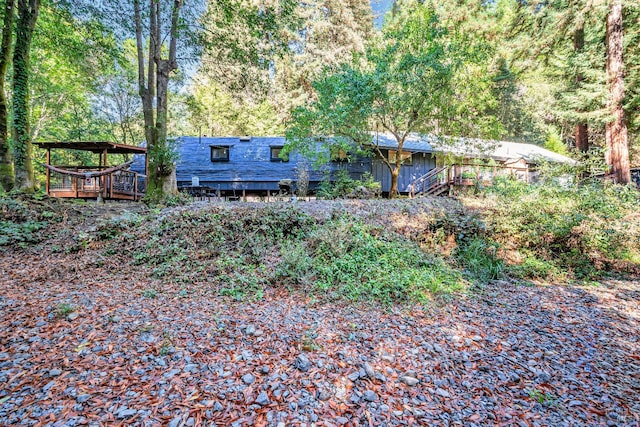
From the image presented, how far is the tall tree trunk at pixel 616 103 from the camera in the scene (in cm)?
1175

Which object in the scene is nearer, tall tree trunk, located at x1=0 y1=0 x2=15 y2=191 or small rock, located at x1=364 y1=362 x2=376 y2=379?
small rock, located at x1=364 y1=362 x2=376 y2=379

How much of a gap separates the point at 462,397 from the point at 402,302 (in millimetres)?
1553

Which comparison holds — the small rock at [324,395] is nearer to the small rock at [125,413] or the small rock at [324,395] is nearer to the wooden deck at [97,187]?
the small rock at [125,413]

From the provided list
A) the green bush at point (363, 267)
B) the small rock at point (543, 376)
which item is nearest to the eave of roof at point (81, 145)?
the green bush at point (363, 267)

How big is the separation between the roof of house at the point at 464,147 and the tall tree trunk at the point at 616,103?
144cm

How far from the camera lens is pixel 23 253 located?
5105 millimetres

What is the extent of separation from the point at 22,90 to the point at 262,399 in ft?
33.5

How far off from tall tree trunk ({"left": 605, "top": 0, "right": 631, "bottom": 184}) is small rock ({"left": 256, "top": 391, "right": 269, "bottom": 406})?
622 inches

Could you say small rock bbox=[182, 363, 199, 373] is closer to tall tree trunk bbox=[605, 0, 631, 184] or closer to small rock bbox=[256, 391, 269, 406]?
small rock bbox=[256, 391, 269, 406]

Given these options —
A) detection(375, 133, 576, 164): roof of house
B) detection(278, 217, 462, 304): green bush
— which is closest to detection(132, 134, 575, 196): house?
detection(375, 133, 576, 164): roof of house

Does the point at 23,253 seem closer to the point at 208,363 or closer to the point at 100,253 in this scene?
the point at 100,253

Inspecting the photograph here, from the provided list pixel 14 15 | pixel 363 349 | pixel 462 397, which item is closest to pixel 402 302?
pixel 363 349

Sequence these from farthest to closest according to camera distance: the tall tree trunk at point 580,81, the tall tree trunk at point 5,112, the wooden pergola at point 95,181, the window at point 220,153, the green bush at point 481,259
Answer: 1. the window at point 220,153
2. the tall tree trunk at point 580,81
3. the wooden pergola at point 95,181
4. the tall tree trunk at point 5,112
5. the green bush at point 481,259

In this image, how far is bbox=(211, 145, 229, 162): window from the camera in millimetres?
15125
